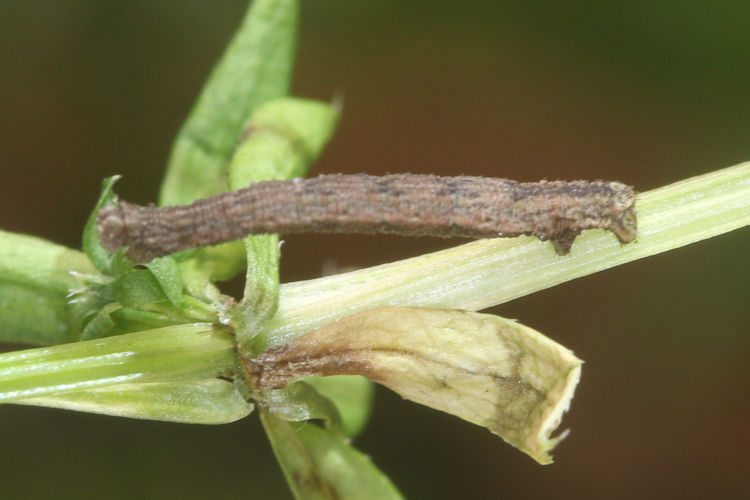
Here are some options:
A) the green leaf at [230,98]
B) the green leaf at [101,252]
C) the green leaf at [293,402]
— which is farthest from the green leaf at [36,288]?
the green leaf at [293,402]

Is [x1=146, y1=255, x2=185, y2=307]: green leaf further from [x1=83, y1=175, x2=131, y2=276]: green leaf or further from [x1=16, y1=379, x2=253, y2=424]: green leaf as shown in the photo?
[x1=16, y1=379, x2=253, y2=424]: green leaf

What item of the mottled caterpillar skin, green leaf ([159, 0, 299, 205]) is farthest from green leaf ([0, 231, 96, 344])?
the mottled caterpillar skin

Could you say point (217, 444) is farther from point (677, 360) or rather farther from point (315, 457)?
point (677, 360)

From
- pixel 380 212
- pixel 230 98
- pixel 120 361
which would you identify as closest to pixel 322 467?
pixel 120 361

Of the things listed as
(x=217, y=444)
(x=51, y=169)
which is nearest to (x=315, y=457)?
(x=217, y=444)

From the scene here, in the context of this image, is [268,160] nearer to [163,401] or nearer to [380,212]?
[380,212]

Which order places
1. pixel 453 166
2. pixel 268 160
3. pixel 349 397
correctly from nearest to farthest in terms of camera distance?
pixel 268 160
pixel 349 397
pixel 453 166
